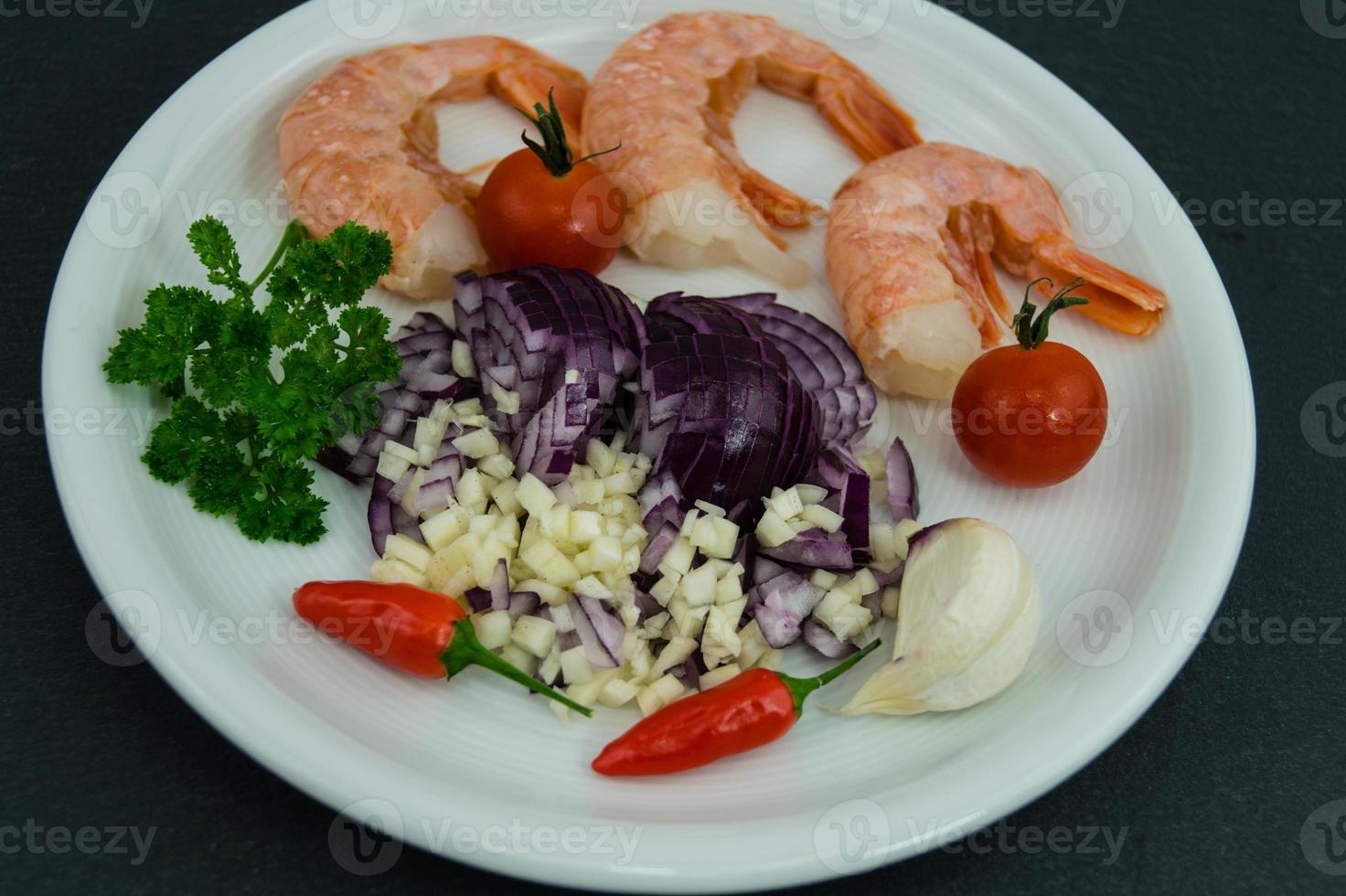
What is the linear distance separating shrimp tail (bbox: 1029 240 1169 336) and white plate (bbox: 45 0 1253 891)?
0.17 feet

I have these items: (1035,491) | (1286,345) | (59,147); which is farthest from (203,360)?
(1286,345)

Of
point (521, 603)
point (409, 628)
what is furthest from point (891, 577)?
point (409, 628)

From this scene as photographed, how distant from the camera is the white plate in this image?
8.05 feet

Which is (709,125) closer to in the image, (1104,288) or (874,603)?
(1104,288)

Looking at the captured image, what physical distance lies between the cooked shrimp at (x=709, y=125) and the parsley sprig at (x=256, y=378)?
0.93 m

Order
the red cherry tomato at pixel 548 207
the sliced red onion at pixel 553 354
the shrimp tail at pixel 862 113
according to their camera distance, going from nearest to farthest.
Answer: the sliced red onion at pixel 553 354, the red cherry tomato at pixel 548 207, the shrimp tail at pixel 862 113

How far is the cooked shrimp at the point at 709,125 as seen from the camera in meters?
3.57

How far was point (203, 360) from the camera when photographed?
2.89 meters

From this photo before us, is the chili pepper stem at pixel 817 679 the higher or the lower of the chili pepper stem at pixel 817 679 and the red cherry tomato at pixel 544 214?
the lower

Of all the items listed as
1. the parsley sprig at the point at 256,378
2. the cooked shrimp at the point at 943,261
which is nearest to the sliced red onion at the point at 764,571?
the cooked shrimp at the point at 943,261

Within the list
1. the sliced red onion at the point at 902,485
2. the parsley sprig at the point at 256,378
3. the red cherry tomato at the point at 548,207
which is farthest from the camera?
the red cherry tomato at the point at 548,207

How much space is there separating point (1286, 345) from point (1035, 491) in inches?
52.0

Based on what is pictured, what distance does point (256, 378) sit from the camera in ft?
9.33

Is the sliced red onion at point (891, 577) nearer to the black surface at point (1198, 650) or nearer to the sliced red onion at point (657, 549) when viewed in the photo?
the sliced red onion at point (657, 549)
